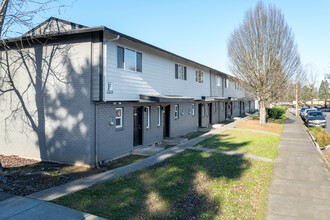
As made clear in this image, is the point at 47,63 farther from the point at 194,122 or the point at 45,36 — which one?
the point at 194,122

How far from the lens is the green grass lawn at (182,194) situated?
584 cm

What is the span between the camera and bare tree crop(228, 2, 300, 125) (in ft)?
77.4

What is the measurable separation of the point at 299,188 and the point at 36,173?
30.2 feet

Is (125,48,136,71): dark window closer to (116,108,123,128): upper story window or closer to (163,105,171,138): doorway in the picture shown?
(116,108,123,128): upper story window

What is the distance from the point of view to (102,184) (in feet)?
25.1

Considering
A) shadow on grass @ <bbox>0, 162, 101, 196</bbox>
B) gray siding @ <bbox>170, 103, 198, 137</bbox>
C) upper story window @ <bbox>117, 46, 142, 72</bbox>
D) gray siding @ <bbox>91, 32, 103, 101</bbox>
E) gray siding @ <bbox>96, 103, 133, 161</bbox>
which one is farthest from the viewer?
gray siding @ <bbox>170, 103, 198, 137</bbox>

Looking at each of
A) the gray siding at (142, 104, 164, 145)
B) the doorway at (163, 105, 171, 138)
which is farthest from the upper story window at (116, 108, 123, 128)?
the doorway at (163, 105, 171, 138)

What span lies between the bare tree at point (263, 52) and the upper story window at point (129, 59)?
15405mm

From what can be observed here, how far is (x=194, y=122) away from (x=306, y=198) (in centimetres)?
1479

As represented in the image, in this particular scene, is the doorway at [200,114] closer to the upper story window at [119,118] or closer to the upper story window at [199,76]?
the upper story window at [199,76]

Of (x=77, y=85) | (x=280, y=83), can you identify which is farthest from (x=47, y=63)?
(x=280, y=83)

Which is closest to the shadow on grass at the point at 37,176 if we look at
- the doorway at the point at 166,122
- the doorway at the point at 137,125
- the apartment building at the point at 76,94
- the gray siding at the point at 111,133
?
the apartment building at the point at 76,94

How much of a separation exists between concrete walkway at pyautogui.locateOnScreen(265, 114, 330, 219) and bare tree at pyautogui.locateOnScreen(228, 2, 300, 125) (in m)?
13.7

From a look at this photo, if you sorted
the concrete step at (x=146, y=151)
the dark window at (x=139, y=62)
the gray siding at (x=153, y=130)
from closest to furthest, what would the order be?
1. the concrete step at (x=146, y=151)
2. the dark window at (x=139, y=62)
3. the gray siding at (x=153, y=130)
